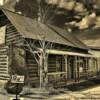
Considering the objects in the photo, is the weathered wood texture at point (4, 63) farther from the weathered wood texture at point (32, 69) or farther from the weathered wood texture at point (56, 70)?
the weathered wood texture at point (56, 70)

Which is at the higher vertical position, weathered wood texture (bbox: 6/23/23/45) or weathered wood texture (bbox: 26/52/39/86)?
weathered wood texture (bbox: 6/23/23/45)

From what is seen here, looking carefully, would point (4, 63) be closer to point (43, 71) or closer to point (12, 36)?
point (12, 36)

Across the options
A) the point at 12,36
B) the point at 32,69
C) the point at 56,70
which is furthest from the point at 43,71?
the point at 56,70

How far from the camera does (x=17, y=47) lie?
17469 millimetres

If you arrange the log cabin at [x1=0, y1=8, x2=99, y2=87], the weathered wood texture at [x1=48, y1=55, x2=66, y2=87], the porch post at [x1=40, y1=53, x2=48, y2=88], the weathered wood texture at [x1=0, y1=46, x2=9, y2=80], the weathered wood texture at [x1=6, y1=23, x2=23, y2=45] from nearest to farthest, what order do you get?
the porch post at [x1=40, y1=53, x2=48, y2=88] < the log cabin at [x1=0, y1=8, x2=99, y2=87] < the weathered wood texture at [x1=6, y1=23, x2=23, y2=45] < the weathered wood texture at [x1=0, y1=46, x2=9, y2=80] < the weathered wood texture at [x1=48, y1=55, x2=66, y2=87]

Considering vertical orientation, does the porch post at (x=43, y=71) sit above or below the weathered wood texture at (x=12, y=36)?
below

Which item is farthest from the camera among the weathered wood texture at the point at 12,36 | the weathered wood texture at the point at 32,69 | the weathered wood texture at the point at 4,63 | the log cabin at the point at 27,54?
the weathered wood texture at the point at 4,63

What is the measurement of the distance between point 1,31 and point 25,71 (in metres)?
4.28

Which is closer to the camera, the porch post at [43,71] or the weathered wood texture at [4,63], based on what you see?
the porch post at [43,71]

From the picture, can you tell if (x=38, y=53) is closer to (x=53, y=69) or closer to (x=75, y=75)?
(x=53, y=69)

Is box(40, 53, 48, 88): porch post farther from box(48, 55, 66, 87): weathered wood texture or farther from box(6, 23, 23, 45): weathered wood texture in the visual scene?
box(6, 23, 23, 45): weathered wood texture

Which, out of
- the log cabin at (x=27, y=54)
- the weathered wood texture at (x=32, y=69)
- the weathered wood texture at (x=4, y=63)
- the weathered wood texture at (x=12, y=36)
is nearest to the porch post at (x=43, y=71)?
the log cabin at (x=27, y=54)

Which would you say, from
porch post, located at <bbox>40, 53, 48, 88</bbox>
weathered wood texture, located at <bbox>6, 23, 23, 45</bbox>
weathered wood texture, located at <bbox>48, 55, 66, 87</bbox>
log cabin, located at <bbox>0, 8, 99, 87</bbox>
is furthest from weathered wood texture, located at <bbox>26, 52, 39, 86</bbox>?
porch post, located at <bbox>40, 53, 48, 88</bbox>

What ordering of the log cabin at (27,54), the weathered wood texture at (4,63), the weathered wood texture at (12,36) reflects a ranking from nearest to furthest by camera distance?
the log cabin at (27,54), the weathered wood texture at (12,36), the weathered wood texture at (4,63)
